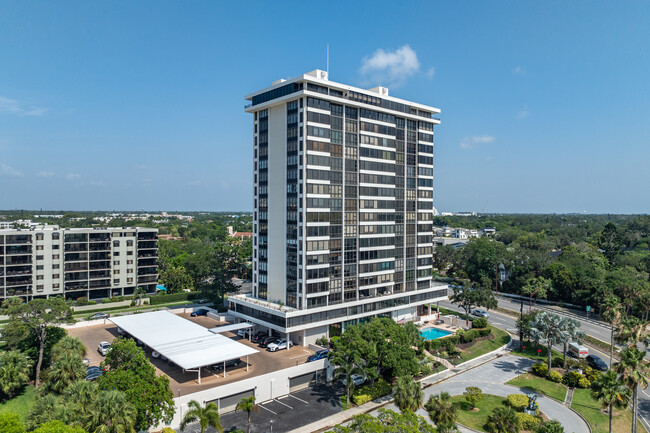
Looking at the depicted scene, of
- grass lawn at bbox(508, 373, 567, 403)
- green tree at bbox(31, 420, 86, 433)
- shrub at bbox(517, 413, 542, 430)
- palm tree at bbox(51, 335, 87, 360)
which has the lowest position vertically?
grass lawn at bbox(508, 373, 567, 403)

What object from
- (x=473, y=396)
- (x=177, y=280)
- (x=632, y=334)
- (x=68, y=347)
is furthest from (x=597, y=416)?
(x=177, y=280)

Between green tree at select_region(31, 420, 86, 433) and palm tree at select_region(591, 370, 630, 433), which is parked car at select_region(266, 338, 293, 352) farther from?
palm tree at select_region(591, 370, 630, 433)

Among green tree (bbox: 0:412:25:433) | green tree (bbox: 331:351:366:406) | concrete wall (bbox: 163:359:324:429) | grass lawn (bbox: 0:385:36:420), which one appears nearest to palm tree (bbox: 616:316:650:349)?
green tree (bbox: 331:351:366:406)

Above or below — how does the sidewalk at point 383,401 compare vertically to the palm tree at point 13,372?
below

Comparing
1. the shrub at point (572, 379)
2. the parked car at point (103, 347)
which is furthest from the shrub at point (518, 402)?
the parked car at point (103, 347)

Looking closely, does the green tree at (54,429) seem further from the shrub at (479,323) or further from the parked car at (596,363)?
the parked car at (596,363)

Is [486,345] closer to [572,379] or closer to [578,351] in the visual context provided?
[578,351]

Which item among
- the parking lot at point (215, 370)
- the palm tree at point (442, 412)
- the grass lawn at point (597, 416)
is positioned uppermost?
the palm tree at point (442, 412)
